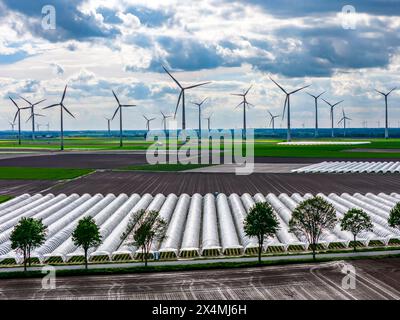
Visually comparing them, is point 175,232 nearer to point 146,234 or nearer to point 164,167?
point 146,234

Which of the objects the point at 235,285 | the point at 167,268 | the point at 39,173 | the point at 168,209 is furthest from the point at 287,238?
the point at 39,173

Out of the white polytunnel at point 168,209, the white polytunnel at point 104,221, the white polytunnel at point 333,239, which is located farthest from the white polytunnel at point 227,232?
the white polytunnel at point 104,221

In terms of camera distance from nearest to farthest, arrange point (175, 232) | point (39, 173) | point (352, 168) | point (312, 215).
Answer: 1. point (312, 215)
2. point (175, 232)
3. point (39, 173)
4. point (352, 168)

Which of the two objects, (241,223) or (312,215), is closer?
(312,215)

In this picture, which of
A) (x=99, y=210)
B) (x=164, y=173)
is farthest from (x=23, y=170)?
(x=99, y=210)

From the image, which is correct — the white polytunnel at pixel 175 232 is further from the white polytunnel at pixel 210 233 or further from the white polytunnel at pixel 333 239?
the white polytunnel at pixel 333 239

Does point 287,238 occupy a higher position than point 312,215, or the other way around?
point 312,215

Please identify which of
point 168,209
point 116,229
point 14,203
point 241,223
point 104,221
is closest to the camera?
point 116,229
